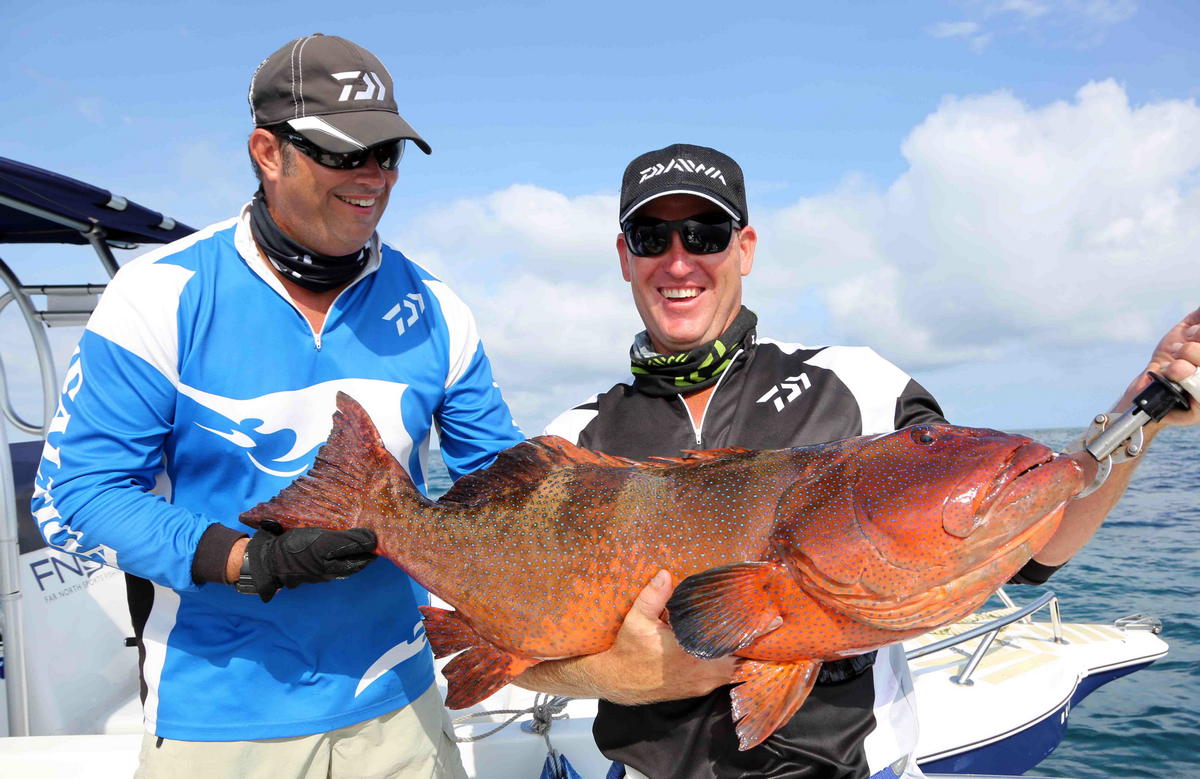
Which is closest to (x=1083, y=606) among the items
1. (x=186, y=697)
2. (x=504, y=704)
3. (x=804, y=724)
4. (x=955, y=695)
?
(x=955, y=695)

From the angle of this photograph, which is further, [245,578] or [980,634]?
[980,634]

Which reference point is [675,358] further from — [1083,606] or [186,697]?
[1083,606]

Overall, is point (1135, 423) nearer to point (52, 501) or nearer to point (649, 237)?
point (649, 237)

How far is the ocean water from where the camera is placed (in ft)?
25.5

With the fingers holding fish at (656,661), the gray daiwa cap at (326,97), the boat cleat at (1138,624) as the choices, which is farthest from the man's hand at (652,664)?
the boat cleat at (1138,624)

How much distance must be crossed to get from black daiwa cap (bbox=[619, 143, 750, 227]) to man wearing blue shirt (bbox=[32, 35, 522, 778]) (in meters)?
0.90

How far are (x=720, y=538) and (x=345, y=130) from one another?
6.57 ft

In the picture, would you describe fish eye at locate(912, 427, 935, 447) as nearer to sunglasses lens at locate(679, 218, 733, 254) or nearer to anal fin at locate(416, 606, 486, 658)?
sunglasses lens at locate(679, 218, 733, 254)

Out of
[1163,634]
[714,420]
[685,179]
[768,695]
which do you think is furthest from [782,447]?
[1163,634]

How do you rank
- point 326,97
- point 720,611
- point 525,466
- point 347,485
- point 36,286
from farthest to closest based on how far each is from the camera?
point 36,286 → point 326,97 → point 347,485 → point 525,466 → point 720,611

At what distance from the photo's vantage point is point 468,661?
2.30 m

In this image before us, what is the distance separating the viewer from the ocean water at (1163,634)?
25.5 feet

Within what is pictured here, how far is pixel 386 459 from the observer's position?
2.52 metres

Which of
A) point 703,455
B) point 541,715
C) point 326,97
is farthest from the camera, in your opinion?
point 541,715
